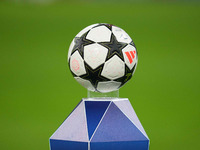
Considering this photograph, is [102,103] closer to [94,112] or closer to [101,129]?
[94,112]

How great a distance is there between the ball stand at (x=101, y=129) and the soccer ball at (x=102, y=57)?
0.23m

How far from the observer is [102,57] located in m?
3.85

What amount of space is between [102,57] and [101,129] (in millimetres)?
749

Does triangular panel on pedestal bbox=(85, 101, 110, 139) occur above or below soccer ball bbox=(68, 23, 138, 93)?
below

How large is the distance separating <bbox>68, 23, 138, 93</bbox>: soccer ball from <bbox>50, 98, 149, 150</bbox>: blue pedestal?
23 cm

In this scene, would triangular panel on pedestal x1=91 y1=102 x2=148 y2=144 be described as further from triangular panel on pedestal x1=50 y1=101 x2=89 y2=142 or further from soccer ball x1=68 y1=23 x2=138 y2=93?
soccer ball x1=68 y1=23 x2=138 y2=93

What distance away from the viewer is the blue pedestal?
12.5ft

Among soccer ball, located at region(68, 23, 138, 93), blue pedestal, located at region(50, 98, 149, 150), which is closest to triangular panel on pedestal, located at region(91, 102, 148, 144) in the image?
blue pedestal, located at region(50, 98, 149, 150)

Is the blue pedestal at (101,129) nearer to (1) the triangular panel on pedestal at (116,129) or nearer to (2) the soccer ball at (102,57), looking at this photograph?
(1) the triangular panel on pedestal at (116,129)

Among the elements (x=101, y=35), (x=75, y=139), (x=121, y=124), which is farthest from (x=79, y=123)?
(x=101, y=35)

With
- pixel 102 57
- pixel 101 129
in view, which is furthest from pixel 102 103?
pixel 102 57

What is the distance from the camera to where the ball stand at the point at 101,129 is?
3807 mm

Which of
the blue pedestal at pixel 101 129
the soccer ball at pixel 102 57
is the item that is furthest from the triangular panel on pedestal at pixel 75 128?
the soccer ball at pixel 102 57

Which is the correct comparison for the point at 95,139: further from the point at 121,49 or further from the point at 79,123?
the point at 121,49
